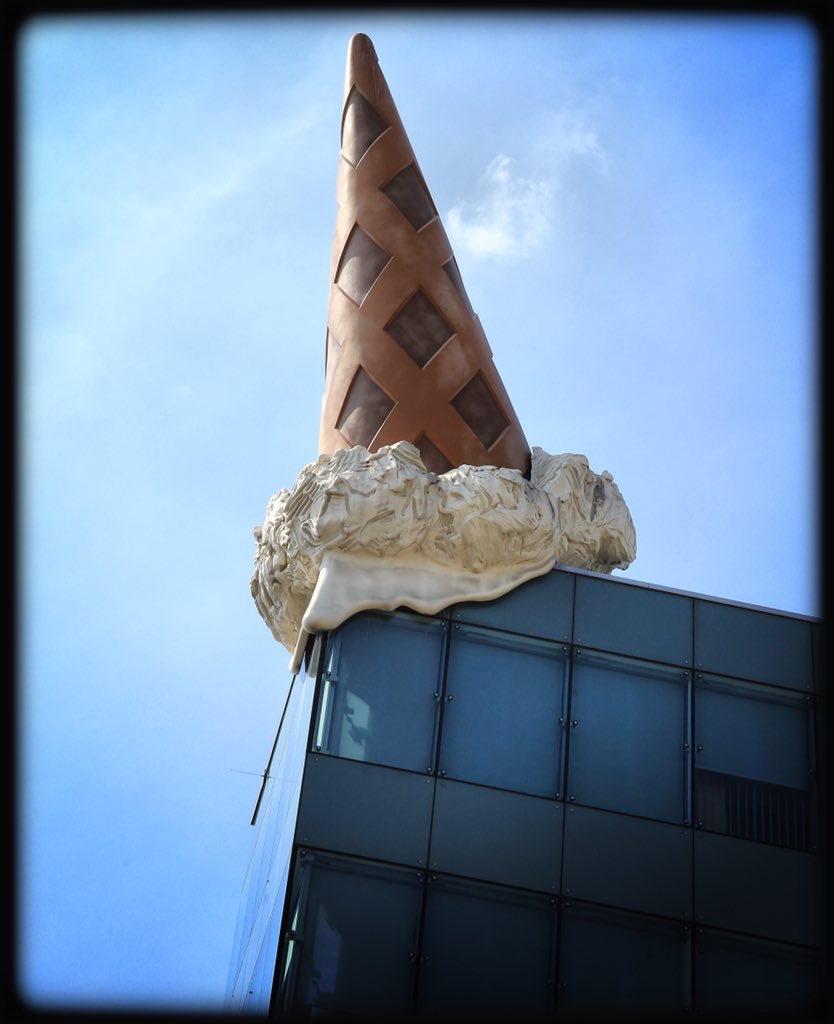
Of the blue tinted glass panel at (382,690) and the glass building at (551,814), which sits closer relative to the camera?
the glass building at (551,814)

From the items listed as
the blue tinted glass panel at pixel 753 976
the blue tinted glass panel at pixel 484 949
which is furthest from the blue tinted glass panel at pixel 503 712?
the blue tinted glass panel at pixel 753 976

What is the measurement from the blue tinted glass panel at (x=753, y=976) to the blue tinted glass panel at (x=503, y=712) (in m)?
2.48

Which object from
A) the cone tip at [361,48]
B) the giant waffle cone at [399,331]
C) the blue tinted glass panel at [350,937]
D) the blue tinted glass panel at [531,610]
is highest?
the cone tip at [361,48]

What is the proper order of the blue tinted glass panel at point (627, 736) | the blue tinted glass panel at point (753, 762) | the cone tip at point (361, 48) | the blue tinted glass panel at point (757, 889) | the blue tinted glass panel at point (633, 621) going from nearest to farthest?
1. the blue tinted glass panel at point (757, 889)
2. the blue tinted glass panel at point (627, 736)
3. the blue tinted glass panel at point (753, 762)
4. the blue tinted glass panel at point (633, 621)
5. the cone tip at point (361, 48)

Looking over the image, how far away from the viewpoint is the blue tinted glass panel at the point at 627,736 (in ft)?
55.3

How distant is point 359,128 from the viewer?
22.9m

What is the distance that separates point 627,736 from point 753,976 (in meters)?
2.94

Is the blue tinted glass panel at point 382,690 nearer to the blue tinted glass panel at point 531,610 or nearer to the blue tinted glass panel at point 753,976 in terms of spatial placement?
the blue tinted glass panel at point 531,610

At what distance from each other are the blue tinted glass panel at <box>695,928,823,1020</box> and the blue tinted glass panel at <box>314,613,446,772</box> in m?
3.73

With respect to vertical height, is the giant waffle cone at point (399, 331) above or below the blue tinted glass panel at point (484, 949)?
above

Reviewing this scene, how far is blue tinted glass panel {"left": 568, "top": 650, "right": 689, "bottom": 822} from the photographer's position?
16.8 m

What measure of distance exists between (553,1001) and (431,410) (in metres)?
7.92

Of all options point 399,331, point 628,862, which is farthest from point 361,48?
point 628,862
